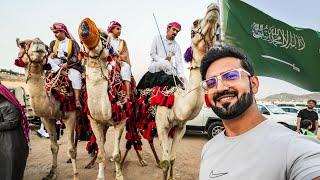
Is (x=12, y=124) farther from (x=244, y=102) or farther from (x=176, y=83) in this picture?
(x=244, y=102)

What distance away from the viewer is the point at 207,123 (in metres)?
15.3

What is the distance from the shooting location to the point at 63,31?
7742mm

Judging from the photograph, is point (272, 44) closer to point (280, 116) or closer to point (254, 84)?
point (254, 84)

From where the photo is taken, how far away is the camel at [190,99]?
18.1 ft

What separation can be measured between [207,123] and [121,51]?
28.1ft

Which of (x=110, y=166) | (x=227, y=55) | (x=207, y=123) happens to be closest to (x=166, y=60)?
(x=110, y=166)

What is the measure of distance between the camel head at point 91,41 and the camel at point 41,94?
0.91 meters

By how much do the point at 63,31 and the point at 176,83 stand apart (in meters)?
2.62

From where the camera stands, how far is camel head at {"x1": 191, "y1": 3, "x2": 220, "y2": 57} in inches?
212

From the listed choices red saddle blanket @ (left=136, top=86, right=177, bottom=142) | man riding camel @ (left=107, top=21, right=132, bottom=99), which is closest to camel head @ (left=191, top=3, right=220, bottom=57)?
red saddle blanket @ (left=136, top=86, right=177, bottom=142)

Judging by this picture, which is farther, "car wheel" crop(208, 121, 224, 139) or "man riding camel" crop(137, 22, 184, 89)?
"car wheel" crop(208, 121, 224, 139)

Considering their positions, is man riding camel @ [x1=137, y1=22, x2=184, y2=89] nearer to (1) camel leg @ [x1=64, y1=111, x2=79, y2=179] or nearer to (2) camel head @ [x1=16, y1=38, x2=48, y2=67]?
(1) camel leg @ [x1=64, y1=111, x2=79, y2=179]

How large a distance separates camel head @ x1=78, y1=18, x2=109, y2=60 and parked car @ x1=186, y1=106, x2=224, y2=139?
935cm

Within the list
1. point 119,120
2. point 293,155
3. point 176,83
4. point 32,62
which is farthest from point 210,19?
point 293,155
